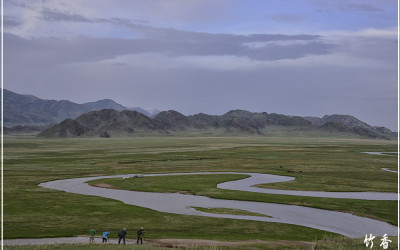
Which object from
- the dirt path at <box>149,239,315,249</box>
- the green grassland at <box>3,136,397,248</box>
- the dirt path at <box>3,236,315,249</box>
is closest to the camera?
the dirt path at <box>149,239,315,249</box>

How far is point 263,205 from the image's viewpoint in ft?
231

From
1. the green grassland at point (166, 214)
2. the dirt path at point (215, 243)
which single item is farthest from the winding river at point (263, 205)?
the dirt path at point (215, 243)

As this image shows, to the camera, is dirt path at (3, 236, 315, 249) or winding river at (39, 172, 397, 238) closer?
dirt path at (3, 236, 315, 249)

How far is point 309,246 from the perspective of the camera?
4297cm

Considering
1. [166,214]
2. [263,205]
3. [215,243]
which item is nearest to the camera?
[215,243]

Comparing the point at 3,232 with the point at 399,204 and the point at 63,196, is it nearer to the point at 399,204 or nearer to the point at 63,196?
the point at 63,196

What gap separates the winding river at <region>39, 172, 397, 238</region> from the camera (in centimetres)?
5559

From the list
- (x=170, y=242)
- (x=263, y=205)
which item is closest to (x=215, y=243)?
(x=170, y=242)

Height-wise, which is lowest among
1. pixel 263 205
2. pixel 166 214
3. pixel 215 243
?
pixel 263 205

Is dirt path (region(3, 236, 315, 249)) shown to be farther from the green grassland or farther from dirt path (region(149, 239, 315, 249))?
the green grassland

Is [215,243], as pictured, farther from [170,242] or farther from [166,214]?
[166,214]

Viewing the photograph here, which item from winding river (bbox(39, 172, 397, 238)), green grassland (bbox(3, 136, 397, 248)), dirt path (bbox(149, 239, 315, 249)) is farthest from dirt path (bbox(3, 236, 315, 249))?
winding river (bbox(39, 172, 397, 238))

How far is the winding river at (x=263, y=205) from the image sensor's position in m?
55.6

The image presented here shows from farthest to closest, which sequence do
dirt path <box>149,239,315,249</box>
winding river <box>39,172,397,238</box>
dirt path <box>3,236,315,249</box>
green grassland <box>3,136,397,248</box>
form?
winding river <box>39,172,397,238</box>
green grassland <box>3,136,397,248</box>
dirt path <box>3,236,315,249</box>
dirt path <box>149,239,315,249</box>
